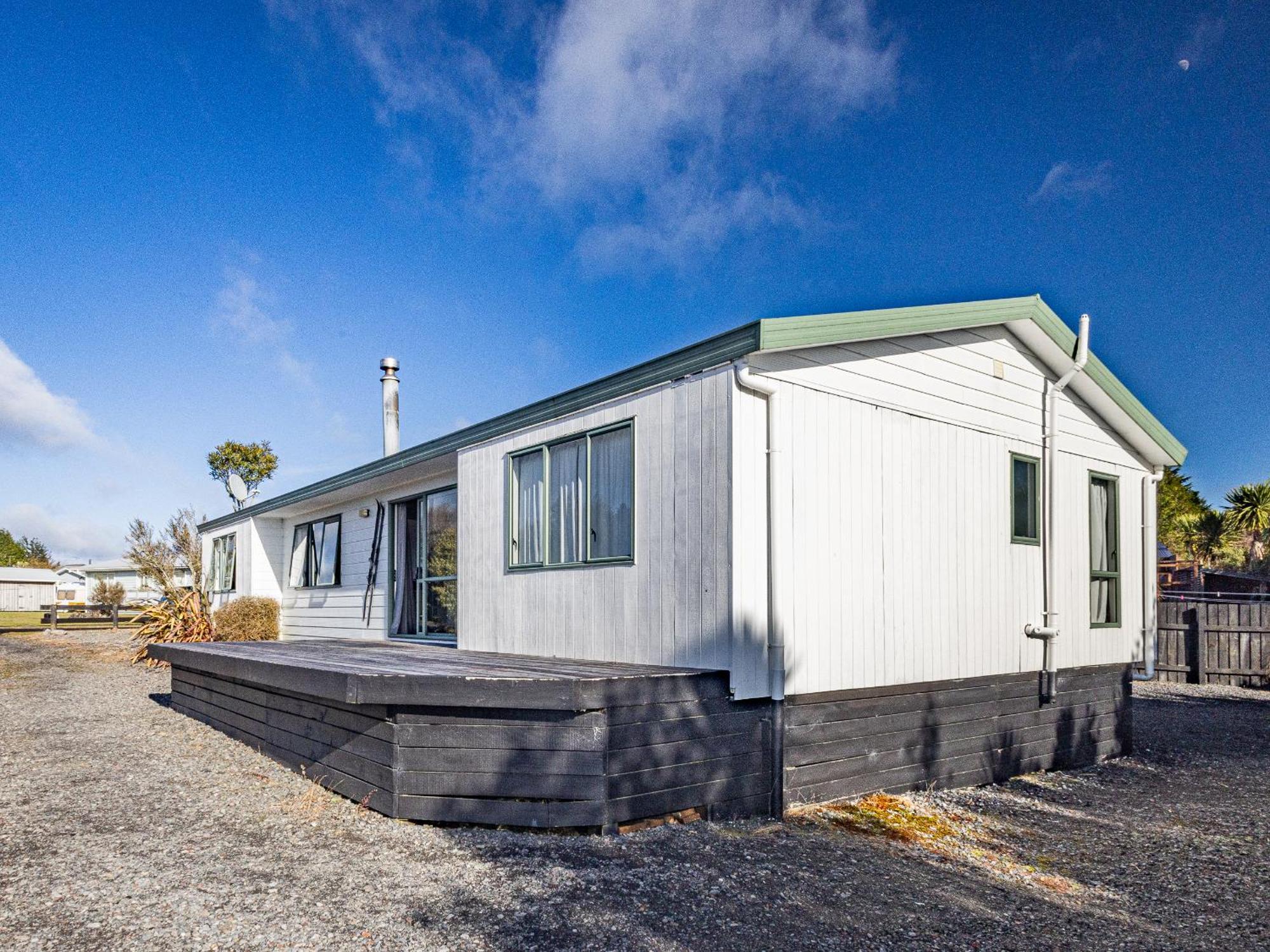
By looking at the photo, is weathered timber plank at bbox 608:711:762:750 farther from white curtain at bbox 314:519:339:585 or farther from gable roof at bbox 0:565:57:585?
gable roof at bbox 0:565:57:585

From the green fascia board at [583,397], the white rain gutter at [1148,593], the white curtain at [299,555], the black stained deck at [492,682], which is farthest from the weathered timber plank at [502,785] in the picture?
the white curtain at [299,555]

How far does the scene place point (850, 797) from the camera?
5.36 metres

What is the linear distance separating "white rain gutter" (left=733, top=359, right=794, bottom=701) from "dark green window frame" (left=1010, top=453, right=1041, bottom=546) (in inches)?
108

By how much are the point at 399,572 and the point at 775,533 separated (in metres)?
6.43

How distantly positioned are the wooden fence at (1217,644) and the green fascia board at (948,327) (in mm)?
5244

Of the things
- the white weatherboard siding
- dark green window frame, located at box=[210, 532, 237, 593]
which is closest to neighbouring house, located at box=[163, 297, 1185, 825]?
dark green window frame, located at box=[210, 532, 237, 593]

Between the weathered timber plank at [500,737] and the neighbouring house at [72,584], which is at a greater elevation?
the weathered timber plank at [500,737]

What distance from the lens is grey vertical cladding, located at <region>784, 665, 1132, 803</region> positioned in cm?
518

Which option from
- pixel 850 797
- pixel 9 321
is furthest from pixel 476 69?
pixel 850 797

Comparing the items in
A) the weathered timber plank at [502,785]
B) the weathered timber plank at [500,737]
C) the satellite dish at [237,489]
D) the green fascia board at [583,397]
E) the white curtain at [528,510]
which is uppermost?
the green fascia board at [583,397]

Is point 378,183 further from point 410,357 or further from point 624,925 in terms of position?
point 624,925

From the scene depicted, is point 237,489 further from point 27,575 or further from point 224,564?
point 27,575

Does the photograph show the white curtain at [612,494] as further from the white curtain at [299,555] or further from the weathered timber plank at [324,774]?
the white curtain at [299,555]

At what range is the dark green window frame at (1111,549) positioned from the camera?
757cm
